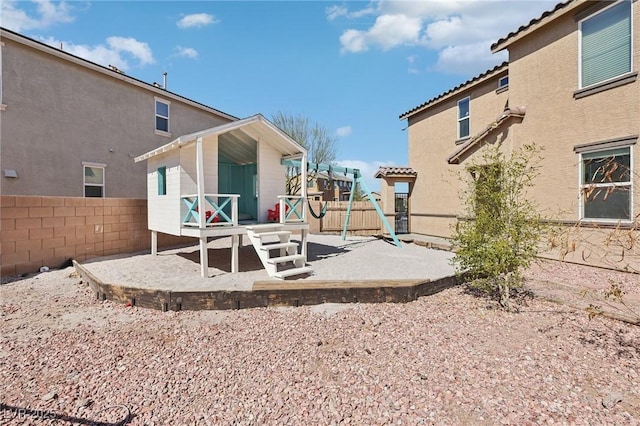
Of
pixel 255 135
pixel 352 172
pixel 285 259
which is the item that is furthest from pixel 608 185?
pixel 255 135

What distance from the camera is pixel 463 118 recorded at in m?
12.5

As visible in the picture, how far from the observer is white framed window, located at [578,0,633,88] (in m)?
6.66

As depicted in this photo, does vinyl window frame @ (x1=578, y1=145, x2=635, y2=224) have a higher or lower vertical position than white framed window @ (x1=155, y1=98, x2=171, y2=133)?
lower

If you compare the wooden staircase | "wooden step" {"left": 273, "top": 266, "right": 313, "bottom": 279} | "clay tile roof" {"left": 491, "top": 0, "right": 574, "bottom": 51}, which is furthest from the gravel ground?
"clay tile roof" {"left": 491, "top": 0, "right": 574, "bottom": 51}

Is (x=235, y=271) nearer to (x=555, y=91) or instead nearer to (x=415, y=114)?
(x=555, y=91)

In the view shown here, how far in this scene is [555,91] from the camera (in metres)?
8.02

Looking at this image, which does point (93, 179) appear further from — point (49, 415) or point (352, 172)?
point (49, 415)

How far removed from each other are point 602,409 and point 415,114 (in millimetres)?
14533

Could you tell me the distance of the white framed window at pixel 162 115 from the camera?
13386 mm

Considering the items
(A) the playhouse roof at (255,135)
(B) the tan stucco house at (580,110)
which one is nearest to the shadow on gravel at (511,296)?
(B) the tan stucco house at (580,110)

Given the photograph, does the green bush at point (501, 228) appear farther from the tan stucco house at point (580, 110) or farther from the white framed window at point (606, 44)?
the white framed window at point (606, 44)

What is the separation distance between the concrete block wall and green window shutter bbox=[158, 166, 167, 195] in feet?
6.72

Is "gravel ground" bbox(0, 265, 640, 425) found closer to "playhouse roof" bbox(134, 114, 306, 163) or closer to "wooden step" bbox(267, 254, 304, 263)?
"wooden step" bbox(267, 254, 304, 263)

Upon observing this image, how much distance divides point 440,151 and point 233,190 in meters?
9.17
